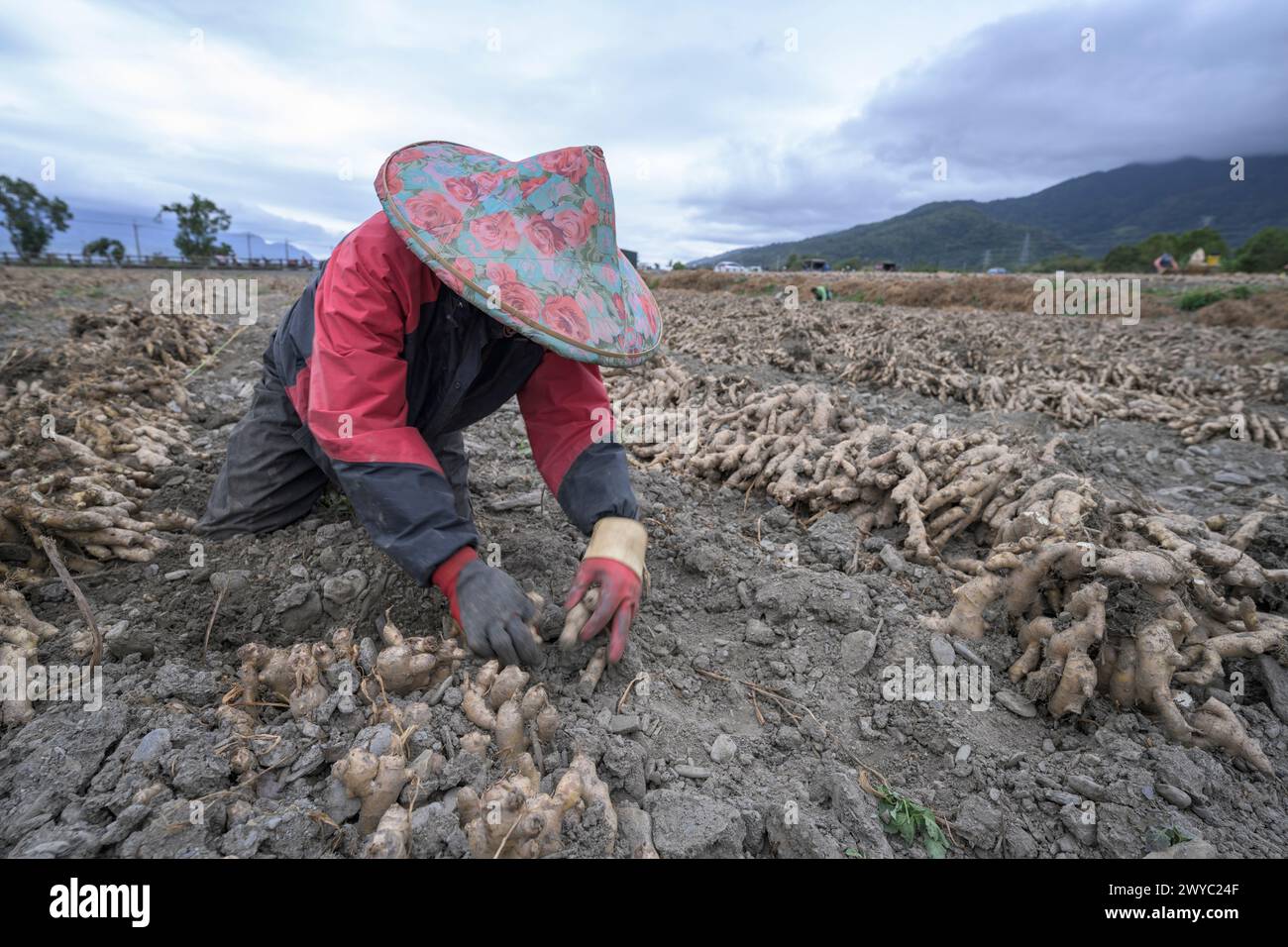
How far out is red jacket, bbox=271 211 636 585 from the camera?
1.86 metres

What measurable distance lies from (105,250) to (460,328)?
136 feet

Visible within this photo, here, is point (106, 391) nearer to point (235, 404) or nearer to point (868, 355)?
point (235, 404)

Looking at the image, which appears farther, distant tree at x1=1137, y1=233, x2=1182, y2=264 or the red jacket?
distant tree at x1=1137, y1=233, x2=1182, y2=264

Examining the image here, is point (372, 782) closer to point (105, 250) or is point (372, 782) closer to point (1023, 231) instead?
point (105, 250)

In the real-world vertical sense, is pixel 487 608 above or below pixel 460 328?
below

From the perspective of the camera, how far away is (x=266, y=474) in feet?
9.12

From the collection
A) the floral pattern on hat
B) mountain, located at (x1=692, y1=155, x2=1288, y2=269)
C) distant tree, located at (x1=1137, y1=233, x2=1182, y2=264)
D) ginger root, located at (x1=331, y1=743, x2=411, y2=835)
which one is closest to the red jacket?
the floral pattern on hat

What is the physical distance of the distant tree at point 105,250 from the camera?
31038mm

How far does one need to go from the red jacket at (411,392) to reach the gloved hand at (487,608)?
6 cm

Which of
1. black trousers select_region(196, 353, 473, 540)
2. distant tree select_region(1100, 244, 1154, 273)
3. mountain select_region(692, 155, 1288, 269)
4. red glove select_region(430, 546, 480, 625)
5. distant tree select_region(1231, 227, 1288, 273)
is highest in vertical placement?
mountain select_region(692, 155, 1288, 269)

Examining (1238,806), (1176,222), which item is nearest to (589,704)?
(1238,806)

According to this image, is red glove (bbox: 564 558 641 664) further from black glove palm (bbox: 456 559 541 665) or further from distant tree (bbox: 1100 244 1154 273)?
distant tree (bbox: 1100 244 1154 273)

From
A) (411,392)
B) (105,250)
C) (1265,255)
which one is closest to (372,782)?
(411,392)

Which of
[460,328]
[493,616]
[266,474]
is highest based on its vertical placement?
[460,328]
